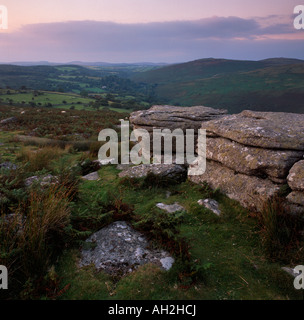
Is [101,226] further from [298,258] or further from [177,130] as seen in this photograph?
[177,130]

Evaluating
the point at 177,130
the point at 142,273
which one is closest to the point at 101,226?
the point at 142,273

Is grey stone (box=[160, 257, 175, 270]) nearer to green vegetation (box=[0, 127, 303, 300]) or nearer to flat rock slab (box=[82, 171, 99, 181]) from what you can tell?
green vegetation (box=[0, 127, 303, 300])

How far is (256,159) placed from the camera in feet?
20.1

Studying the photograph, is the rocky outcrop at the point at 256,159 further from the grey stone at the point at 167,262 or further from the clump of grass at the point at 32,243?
the clump of grass at the point at 32,243

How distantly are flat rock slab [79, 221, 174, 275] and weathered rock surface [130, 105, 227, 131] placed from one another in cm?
648

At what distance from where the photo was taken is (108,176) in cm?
916

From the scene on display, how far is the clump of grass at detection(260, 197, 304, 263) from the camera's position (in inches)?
176

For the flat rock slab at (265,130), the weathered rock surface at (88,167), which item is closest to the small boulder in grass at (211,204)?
the flat rock slab at (265,130)

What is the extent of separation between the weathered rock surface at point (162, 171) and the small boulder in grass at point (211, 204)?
1.92 m

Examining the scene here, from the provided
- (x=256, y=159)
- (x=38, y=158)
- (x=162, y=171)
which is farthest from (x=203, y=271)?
(x=38, y=158)

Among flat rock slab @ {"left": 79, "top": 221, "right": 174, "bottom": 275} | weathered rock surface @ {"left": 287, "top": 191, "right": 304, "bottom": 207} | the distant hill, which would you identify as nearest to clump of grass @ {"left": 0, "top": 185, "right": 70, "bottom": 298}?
flat rock slab @ {"left": 79, "top": 221, "right": 174, "bottom": 275}

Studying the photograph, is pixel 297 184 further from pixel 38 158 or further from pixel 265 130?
pixel 38 158

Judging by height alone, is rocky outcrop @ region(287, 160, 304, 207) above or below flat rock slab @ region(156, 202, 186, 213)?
above

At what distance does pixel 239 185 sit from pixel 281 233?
76.7 inches
